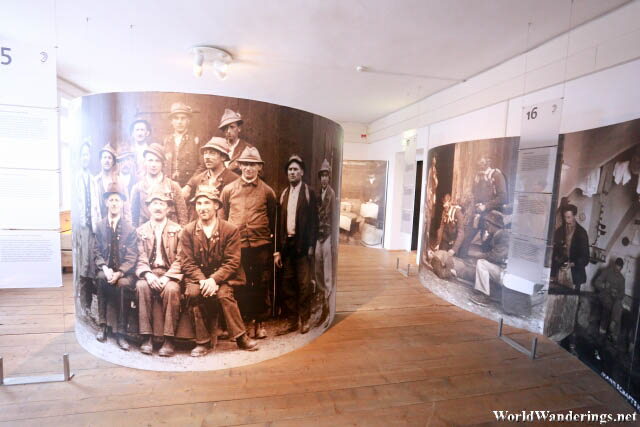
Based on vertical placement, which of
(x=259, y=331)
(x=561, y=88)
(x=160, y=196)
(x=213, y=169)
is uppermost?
(x=561, y=88)

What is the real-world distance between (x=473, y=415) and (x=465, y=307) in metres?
2.69

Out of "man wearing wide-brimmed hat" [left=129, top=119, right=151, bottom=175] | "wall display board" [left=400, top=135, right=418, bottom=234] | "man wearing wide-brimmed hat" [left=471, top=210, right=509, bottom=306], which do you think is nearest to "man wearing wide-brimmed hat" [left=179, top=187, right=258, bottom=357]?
"man wearing wide-brimmed hat" [left=129, top=119, right=151, bottom=175]

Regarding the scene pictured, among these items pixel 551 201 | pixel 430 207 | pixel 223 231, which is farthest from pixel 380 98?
pixel 223 231

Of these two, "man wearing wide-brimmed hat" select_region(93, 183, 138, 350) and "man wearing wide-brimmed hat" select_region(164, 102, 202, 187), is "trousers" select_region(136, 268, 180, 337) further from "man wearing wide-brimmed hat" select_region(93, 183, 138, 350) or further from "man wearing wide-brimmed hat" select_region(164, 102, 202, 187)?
"man wearing wide-brimmed hat" select_region(164, 102, 202, 187)

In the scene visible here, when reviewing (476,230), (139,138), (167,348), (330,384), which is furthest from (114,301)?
(476,230)

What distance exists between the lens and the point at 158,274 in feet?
9.56

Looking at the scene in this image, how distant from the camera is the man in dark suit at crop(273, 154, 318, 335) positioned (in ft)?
10.7

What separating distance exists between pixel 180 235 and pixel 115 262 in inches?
27.6

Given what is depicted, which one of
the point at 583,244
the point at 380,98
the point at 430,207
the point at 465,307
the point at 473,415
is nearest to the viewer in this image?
the point at 473,415

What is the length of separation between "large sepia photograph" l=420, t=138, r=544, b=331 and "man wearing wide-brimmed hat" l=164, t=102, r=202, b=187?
4061 millimetres

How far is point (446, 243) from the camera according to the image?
5562mm

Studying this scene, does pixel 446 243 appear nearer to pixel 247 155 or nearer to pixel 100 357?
pixel 247 155

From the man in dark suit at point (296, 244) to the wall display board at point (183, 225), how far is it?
20mm

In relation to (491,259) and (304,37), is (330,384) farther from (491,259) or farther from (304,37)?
(304,37)
